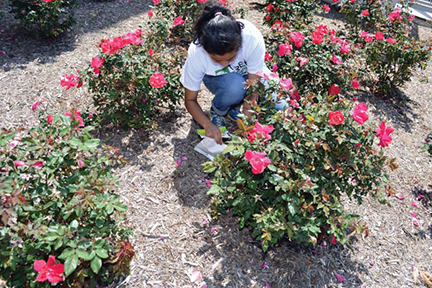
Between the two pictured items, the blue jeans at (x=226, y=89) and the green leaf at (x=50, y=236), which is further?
the blue jeans at (x=226, y=89)

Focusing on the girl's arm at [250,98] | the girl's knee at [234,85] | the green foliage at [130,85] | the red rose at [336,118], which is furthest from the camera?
the girl's knee at [234,85]

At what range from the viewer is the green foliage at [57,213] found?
146 centimetres

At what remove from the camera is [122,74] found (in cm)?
263

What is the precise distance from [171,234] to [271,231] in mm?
730

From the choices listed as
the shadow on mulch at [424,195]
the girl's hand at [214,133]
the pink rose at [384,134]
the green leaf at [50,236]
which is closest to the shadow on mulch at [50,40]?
the girl's hand at [214,133]

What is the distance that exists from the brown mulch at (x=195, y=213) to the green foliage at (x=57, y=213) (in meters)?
0.43

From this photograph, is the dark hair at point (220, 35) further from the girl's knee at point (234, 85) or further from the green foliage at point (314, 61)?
the green foliage at point (314, 61)

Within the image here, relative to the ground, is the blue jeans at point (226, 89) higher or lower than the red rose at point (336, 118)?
lower

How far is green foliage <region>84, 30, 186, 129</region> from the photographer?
2631mm

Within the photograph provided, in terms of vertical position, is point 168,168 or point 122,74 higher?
point 122,74

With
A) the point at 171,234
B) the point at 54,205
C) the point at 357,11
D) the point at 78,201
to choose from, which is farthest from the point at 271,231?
the point at 357,11

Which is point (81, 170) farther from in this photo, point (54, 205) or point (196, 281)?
point (196, 281)

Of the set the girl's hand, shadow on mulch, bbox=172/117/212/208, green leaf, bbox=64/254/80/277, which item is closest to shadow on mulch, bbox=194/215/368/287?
shadow on mulch, bbox=172/117/212/208

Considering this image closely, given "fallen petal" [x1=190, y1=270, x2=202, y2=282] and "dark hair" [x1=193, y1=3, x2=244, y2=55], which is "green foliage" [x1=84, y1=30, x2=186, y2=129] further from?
"fallen petal" [x1=190, y1=270, x2=202, y2=282]
